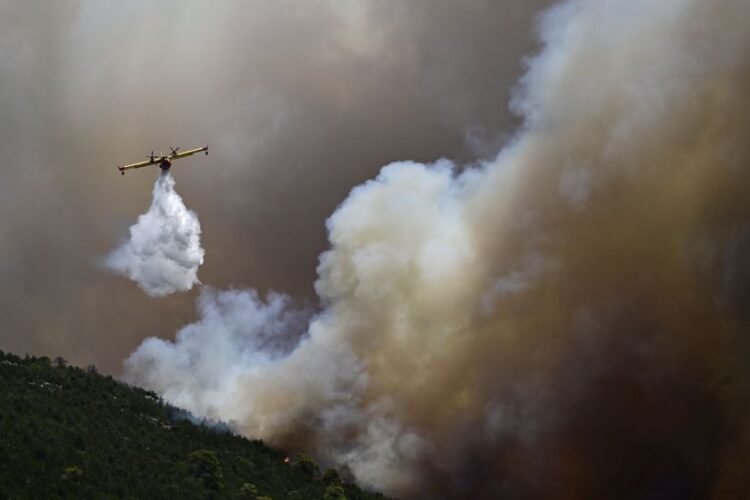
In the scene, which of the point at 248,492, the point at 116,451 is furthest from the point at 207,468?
the point at 116,451

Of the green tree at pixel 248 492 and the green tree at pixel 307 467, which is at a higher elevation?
the green tree at pixel 307 467

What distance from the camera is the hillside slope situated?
12962cm

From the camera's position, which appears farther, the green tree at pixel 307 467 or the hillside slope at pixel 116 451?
the green tree at pixel 307 467

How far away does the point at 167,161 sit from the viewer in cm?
16388

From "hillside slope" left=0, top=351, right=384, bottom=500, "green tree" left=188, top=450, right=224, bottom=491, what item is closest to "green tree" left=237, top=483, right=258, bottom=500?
"hillside slope" left=0, top=351, right=384, bottom=500

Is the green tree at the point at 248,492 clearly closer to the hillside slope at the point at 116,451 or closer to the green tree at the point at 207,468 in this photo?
the hillside slope at the point at 116,451

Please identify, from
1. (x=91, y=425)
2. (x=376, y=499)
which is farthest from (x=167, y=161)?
(x=376, y=499)

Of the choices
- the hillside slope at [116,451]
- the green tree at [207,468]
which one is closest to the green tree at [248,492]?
the hillside slope at [116,451]

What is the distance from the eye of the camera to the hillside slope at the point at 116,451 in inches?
5103

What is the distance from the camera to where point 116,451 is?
144875 mm

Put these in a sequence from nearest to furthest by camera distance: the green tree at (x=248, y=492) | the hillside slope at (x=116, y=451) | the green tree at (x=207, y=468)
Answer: the hillside slope at (x=116, y=451)
the green tree at (x=207, y=468)
the green tree at (x=248, y=492)

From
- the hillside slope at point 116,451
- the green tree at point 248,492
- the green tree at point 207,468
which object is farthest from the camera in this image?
the green tree at point 248,492

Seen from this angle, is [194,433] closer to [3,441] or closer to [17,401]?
[17,401]

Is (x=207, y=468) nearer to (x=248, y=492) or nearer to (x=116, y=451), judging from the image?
(x=248, y=492)
